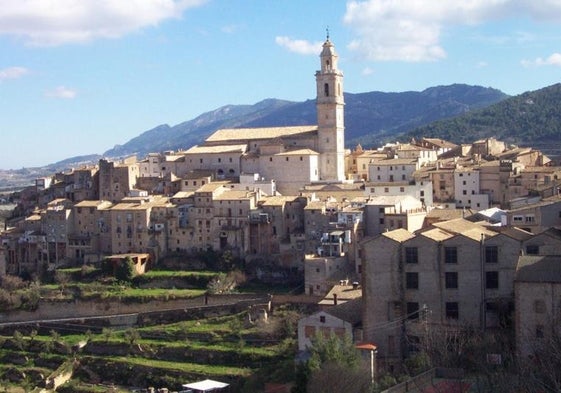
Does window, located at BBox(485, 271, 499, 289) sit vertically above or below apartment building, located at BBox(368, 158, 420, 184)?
below

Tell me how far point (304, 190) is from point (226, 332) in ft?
43.4

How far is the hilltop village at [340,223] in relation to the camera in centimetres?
3069

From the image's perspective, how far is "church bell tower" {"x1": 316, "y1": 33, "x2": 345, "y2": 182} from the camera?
188ft

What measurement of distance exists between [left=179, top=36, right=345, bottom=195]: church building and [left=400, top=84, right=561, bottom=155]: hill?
42.0 meters

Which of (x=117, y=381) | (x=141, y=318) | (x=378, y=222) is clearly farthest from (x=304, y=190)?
(x=117, y=381)

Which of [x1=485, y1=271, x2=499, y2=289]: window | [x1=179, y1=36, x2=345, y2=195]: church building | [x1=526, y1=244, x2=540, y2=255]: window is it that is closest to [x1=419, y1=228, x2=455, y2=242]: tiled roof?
[x1=485, y1=271, x2=499, y2=289]: window

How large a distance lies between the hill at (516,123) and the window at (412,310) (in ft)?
216

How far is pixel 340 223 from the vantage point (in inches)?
1750

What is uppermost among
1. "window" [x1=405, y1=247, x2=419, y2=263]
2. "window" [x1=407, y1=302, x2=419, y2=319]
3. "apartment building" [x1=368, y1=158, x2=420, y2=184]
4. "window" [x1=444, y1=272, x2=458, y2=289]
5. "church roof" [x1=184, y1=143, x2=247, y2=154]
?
"church roof" [x1=184, y1=143, x2=247, y2=154]

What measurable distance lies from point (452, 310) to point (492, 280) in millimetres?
1644

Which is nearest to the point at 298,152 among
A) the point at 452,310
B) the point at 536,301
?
the point at 452,310

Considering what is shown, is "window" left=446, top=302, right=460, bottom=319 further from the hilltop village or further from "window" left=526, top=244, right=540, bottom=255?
"window" left=526, top=244, right=540, bottom=255

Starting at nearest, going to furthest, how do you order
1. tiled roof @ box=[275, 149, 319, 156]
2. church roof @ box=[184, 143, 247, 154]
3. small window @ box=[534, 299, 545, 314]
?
1. small window @ box=[534, 299, 545, 314]
2. tiled roof @ box=[275, 149, 319, 156]
3. church roof @ box=[184, 143, 247, 154]

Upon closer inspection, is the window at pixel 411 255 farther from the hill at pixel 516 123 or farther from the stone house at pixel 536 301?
the hill at pixel 516 123
